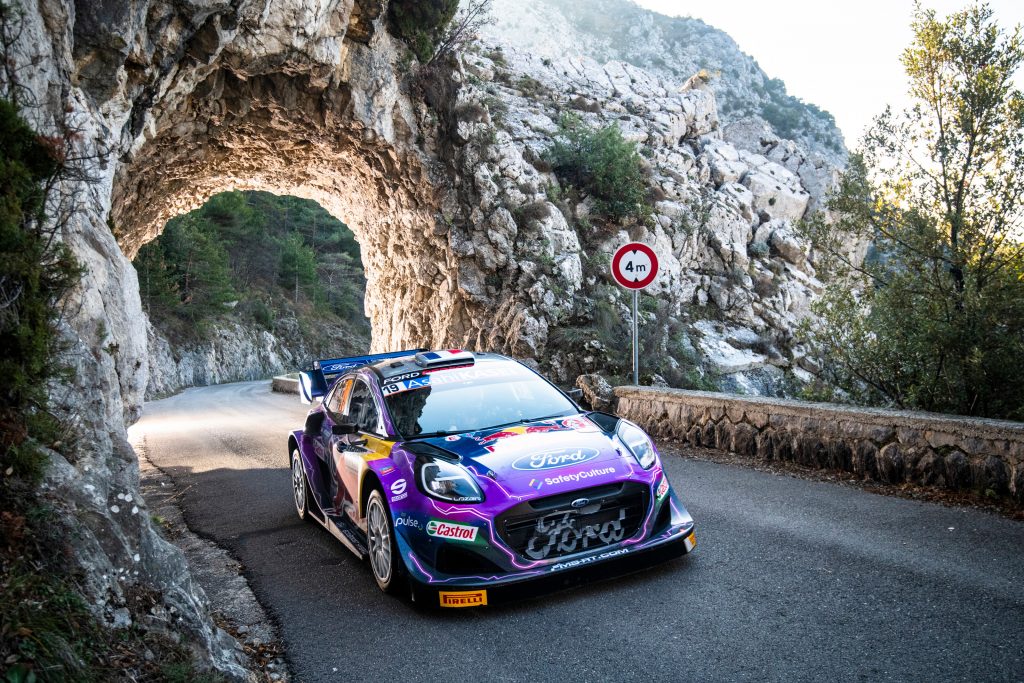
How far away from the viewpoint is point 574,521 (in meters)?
4.51

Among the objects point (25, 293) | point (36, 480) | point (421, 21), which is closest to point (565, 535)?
point (36, 480)

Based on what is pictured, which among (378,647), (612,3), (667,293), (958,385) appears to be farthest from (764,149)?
(612,3)

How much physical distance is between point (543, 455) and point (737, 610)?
1.52 metres

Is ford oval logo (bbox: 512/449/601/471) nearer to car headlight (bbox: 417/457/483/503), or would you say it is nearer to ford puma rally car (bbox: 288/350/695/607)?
ford puma rally car (bbox: 288/350/695/607)

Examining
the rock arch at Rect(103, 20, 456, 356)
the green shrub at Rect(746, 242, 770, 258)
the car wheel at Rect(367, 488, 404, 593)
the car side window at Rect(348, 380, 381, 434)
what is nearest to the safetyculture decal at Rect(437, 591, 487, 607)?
the car wheel at Rect(367, 488, 404, 593)

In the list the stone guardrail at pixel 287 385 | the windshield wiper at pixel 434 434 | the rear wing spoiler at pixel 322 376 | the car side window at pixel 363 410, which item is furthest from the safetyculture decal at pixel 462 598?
the stone guardrail at pixel 287 385

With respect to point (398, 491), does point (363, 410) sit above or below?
above

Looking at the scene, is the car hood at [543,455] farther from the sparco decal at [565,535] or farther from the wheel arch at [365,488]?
the wheel arch at [365,488]

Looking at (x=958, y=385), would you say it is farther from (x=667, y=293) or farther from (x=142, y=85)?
(x=667, y=293)

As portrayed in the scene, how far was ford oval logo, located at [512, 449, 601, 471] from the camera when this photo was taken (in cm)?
462

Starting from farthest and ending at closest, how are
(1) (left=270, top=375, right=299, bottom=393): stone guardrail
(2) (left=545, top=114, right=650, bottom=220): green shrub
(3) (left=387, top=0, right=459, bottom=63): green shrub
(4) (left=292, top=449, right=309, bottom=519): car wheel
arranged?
(1) (left=270, top=375, right=299, bottom=393): stone guardrail
(2) (left=545, top=114, right=650, bottom=220): green shrub
(3) (left=387, top=0, right=459, bottom=63): green shrub
(4) (left=292, top=449, right=309, bottom=519): car wheel

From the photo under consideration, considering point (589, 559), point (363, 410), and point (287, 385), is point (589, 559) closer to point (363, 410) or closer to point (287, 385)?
point (363, 410)

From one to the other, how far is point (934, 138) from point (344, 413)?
313 inches

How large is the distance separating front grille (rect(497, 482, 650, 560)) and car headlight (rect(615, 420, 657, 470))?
0.86 feet
